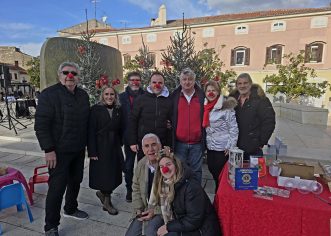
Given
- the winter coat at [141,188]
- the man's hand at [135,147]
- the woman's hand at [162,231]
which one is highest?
the man's hand at [135,147]

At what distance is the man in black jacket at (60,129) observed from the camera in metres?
2.45

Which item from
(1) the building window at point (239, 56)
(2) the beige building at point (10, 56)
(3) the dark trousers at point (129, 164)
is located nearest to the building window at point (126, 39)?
(1) the building window at point (239, 56)

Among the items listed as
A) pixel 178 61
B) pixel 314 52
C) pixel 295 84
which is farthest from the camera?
pixel 314 52

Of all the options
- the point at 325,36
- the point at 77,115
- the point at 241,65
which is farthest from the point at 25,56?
the point at 77,115

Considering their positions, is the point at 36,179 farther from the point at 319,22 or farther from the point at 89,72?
the point at 319,22

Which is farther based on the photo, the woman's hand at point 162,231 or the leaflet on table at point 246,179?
the woman's hand at point 162,231

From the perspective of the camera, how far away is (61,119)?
2545mm

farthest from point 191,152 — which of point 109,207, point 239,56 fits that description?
point 239,56

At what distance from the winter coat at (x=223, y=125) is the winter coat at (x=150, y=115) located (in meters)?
0.61

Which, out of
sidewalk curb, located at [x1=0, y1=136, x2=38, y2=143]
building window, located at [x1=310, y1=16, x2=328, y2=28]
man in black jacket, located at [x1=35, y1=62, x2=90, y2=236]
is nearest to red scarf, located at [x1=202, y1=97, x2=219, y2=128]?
man in black jacket, located at [x1=35, y1=62, x2=90, y2=236]

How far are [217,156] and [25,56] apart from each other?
186 ft

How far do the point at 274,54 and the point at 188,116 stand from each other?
22.3 m

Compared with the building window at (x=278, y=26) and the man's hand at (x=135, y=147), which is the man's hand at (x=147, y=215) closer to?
the man's hand at (x=135, y=147)

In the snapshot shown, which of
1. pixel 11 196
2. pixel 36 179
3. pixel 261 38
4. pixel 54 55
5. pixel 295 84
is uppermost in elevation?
pixel 261 38
